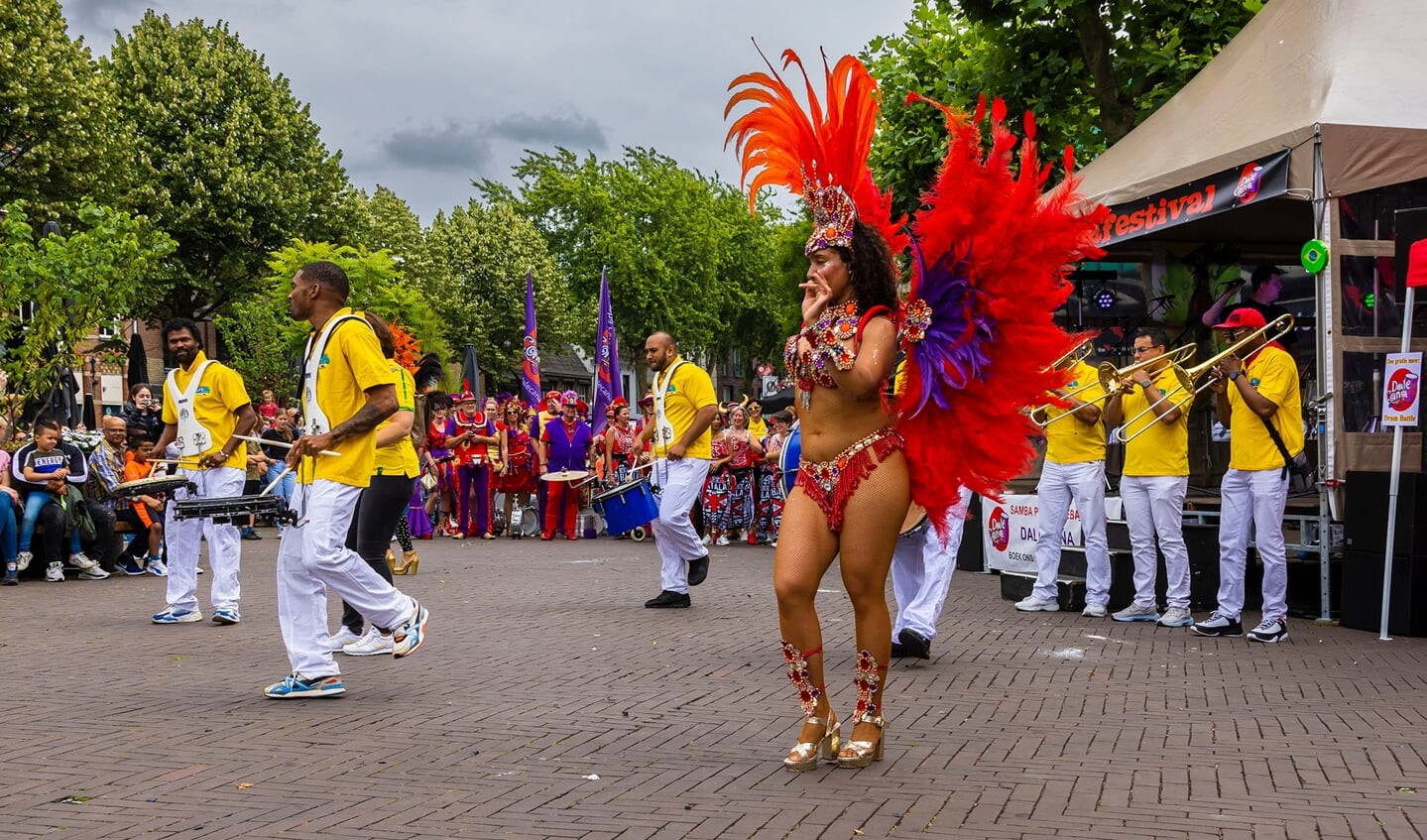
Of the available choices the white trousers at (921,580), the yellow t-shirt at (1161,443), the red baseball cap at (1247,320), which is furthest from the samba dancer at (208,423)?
the red baseball cap at (1247,320)

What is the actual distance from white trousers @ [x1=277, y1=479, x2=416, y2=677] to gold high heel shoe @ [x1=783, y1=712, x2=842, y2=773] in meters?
2.57

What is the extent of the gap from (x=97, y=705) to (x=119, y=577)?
8.87m

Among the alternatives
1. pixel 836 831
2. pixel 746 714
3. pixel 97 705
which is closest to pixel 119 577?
pixel 97 705

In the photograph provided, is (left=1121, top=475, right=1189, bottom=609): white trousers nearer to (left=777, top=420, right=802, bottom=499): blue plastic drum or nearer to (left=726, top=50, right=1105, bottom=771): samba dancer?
(left=777, top=420, right=802, bottom=499): blue plastic drum

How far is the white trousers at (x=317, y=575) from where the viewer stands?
7.00 metres

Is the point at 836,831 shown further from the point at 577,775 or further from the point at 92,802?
the point at 92,802

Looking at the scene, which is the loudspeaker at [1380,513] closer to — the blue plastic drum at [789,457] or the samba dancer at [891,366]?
the blue plastic drum at [789,457]

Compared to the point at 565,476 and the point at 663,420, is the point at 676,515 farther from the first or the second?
the point at 565,476

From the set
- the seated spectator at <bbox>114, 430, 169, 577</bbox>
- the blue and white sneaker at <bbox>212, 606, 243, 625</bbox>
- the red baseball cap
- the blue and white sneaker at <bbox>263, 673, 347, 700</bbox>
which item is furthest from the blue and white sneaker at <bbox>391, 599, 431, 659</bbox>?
the seated spectator at <bbox>114, 430, 169, 577</bbox>

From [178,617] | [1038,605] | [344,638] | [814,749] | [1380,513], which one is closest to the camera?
[814,749]

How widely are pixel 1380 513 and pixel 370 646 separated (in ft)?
23.2

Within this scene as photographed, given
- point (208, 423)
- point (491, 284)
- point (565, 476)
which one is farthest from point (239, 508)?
point (491, 284)

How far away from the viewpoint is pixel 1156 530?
10.7 metres

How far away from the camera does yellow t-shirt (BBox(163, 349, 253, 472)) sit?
9.85 m
